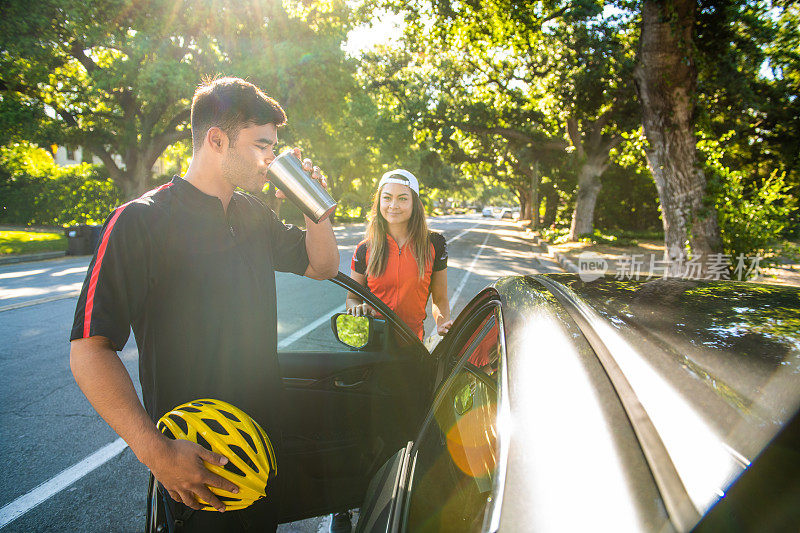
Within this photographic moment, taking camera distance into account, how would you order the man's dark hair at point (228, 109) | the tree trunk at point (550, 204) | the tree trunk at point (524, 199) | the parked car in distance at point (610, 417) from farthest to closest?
the tree trunk at point (524, 199), the tree trunk at point (550, 204), the man's dark hair at point (228, 109), the parked car in distance at point (610, 417)

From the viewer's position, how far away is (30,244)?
1489 centimetres

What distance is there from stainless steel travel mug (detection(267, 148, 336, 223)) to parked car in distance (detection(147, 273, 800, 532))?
719 mm

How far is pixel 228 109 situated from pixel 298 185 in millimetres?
336

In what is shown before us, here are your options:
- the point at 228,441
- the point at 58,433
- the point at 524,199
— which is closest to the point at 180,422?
the point at 228,441

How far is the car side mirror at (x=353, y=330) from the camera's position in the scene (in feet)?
8.02

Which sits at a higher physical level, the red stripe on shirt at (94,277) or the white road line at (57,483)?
the red stripe on shirt at (94,277)

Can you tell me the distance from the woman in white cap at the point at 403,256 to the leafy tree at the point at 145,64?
17.2 metres

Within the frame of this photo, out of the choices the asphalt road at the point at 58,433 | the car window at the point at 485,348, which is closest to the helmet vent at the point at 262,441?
the car window at the point at 485,348

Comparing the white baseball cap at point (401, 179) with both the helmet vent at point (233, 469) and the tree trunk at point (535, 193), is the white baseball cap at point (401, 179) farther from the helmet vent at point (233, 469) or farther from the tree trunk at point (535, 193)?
the tree trunk at point (535, 193)

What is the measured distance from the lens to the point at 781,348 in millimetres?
897

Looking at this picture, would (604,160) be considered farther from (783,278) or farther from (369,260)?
(369,260)

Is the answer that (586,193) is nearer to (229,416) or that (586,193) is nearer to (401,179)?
(401,179)

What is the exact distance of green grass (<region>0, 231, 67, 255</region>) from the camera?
13.6 metres

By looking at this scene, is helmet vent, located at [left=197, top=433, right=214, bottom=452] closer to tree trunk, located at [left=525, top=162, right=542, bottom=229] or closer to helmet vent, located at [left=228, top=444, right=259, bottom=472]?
helmet vent, located at [left=228, top=444, right=259, bottom=472]
